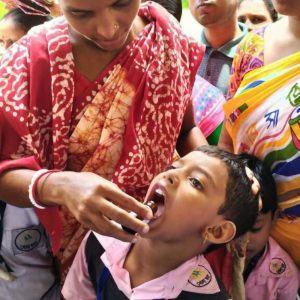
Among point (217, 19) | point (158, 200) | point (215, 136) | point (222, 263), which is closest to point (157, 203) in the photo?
point (158, 200)

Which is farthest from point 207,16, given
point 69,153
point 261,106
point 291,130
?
point 69,153

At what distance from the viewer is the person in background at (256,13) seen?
208 centimetres

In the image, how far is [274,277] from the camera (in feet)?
3.29

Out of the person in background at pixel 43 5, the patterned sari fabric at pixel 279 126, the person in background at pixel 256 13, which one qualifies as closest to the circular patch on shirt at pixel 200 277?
the patterned sari fabric at pixel 279 126

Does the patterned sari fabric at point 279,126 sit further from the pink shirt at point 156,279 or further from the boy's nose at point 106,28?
the boy's nose at point 106,28

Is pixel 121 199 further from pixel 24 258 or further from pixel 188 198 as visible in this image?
pixel 24 258

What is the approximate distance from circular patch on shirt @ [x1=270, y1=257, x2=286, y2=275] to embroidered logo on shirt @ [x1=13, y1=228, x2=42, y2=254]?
23.9 inches

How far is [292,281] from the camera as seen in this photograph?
39.6 inches

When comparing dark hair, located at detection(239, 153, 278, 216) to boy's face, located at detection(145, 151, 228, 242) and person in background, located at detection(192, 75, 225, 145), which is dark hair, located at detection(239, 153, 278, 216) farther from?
person in background, located at detection(192, 75, 225, 145)

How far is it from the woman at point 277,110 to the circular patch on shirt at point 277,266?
4 centimetres

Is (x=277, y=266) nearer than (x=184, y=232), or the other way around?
(x=184, y=232)

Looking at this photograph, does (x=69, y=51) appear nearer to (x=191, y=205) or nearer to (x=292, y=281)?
(x=191, y=205)

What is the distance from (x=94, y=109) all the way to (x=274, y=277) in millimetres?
Answer: 642

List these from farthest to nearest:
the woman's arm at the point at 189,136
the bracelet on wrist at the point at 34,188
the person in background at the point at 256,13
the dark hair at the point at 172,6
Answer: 1. the person in background at the point at 256,13
2. the dark hair at the point at 172,6
3. the woman's arm at the point at 189,136
4. the bracelet on wrist at the point at 34,188
